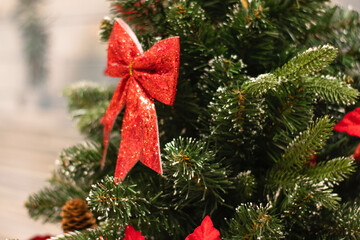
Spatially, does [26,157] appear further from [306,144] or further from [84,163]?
[306,144]

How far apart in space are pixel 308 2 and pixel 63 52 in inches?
48.2

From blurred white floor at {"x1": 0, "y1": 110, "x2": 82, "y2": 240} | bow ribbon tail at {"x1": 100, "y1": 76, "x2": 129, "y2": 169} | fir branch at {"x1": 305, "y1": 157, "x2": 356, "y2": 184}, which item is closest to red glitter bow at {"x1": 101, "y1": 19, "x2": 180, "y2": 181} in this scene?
bow ribbon tail at {"x1": 100, "y1": 76, "x2": 129, "y2": 169}

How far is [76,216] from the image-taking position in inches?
13.0

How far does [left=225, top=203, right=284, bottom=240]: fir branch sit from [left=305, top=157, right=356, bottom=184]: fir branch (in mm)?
41

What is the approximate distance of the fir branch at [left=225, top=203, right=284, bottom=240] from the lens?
0.23 metres

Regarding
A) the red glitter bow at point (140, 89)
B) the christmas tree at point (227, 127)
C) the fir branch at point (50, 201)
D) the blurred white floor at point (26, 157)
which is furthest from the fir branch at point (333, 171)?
the blurred white floor at point (26, 157)

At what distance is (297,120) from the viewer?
0.26m

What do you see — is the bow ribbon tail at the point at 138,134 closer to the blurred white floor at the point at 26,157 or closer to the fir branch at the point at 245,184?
the fir branch at the point at 245,184

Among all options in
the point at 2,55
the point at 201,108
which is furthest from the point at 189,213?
the point at 2,55

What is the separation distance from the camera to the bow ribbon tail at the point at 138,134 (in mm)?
255

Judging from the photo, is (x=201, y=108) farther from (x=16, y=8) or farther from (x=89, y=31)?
(x=16, y=8)

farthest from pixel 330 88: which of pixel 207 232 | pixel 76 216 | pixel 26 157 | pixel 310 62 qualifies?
pixel 26 157

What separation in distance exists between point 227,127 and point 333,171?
3.1 inches

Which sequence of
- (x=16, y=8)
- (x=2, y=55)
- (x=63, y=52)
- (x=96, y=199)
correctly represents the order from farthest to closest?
(x=2, y=55), (x=16, y=8), (x=63, y=52), (x=96, y=199)
